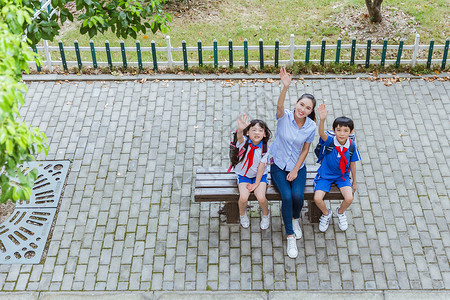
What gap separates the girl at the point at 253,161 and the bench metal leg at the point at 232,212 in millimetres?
237

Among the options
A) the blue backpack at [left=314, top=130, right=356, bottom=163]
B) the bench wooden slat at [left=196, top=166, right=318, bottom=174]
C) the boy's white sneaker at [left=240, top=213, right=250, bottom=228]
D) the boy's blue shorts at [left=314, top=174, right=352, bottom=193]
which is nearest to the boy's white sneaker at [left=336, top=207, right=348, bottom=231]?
the boy's blue shorts at [left=314, top=174, right=352, bottom=193]

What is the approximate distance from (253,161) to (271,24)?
22.9 ft

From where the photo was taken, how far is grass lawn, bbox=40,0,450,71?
11930 mm

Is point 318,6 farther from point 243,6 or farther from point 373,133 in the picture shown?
point 373,133

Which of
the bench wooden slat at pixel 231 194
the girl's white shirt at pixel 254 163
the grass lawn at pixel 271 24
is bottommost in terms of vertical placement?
the grass lawn at pixel 271 24

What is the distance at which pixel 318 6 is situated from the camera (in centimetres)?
1338

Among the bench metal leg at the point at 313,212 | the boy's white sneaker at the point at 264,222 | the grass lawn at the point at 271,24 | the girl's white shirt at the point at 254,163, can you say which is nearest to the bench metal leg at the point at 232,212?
the boy's white sneaker at the point at 264,222

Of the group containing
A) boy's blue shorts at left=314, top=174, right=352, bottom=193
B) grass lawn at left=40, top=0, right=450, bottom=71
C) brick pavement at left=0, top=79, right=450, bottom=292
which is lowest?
brick pavement at left=0, top=79, right=450, bottom=292

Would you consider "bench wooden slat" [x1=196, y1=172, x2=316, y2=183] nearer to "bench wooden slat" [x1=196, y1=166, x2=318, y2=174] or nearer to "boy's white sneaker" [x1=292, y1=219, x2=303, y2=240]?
A: "bench wooden slat" [x1=196, y1=166, x2=318, y2=174]

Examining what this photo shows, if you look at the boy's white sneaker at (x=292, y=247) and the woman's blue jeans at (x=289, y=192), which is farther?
the boy's white sneaker at (x=292, y=247)

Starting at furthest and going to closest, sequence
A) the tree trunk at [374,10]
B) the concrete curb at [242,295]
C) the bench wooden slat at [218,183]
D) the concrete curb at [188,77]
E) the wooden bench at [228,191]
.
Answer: the tree trunk at [374,10] → the concrete curb at [188,77] → the bench wooden slat at [218,183] → the wooden bench at [228,191] → the concrete curb at [242,295]

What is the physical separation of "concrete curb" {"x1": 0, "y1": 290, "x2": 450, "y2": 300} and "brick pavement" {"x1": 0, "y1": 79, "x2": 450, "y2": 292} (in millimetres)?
97

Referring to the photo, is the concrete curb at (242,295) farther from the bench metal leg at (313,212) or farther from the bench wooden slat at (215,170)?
the bench wooden slat at (215,170)

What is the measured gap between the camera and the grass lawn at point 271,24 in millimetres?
11930
